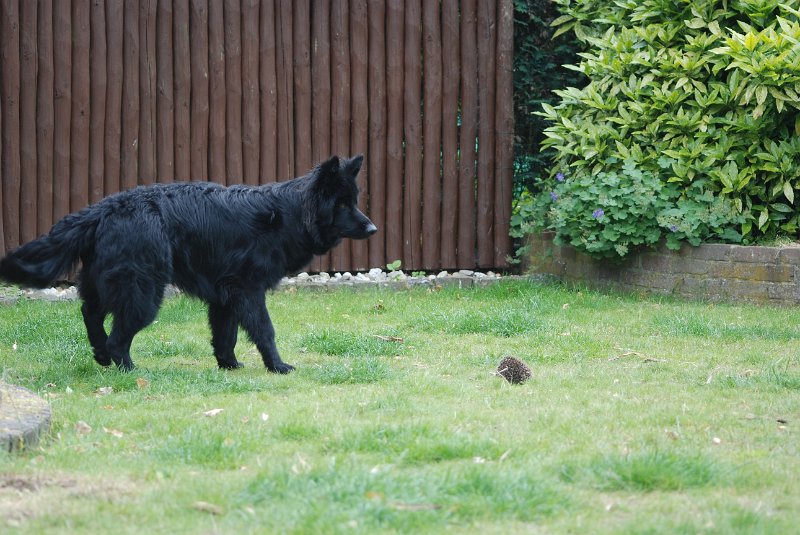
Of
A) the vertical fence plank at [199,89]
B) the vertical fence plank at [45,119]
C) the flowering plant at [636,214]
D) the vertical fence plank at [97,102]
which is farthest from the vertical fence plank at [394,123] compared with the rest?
Result: the vertical fence plank at [45,119]

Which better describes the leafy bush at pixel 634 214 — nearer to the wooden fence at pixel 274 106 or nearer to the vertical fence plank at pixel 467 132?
the vertical fence plank at pixel 467 132

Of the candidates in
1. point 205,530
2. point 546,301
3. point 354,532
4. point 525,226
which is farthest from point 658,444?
point 525,226

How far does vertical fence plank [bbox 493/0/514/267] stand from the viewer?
1137 centimetres

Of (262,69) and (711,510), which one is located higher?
(262,69)

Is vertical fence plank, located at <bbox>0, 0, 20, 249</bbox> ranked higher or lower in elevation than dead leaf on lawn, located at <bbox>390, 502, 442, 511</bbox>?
higher

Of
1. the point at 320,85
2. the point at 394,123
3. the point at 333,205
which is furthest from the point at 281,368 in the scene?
the point at 394,123

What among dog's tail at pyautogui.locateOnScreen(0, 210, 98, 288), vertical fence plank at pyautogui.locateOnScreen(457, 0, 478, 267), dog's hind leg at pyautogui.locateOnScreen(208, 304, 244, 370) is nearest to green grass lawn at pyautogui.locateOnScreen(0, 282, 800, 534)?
dog's hind leg at pyautogui.locateOnScreen(208, 304, 244, 370)

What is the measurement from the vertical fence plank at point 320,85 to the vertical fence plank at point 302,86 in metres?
0.06

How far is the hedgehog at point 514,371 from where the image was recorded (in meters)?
6.14

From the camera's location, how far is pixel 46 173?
377 inches

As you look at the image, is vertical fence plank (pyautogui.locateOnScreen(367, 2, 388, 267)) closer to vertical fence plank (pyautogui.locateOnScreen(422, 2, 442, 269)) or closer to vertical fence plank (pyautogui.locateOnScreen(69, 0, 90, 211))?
vertical fence plank (pyautogui.locateOnScreen(422, 2, 442, 269))

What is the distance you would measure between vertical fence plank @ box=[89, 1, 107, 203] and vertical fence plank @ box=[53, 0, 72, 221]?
0.22 metres

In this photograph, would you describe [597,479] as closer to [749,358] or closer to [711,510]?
[711,510]

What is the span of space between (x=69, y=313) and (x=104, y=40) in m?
2.93
